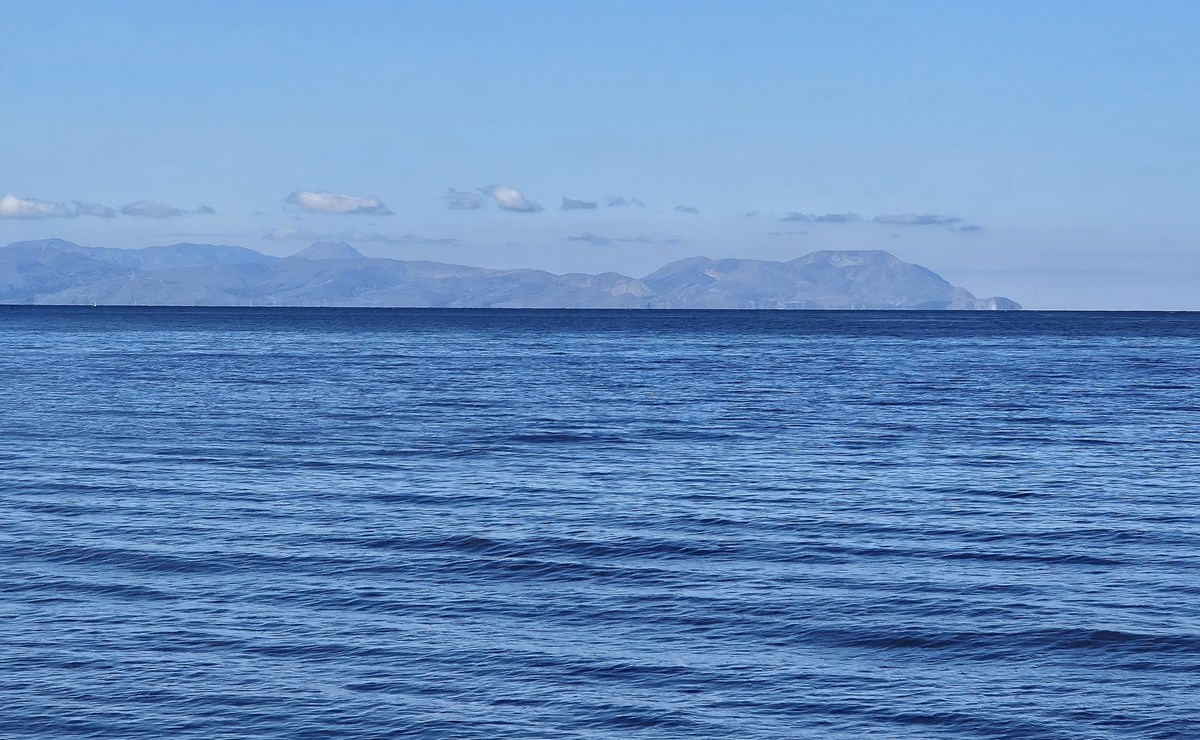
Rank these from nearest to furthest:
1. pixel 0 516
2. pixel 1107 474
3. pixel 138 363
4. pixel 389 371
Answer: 1. pixel 0 516
2. pixel 1107 474
3. pixel 389 371
4. pixel 138 363

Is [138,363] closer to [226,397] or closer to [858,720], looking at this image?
[226,397]

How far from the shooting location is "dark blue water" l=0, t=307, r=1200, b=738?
18203 millimetres

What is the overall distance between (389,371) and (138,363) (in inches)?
830

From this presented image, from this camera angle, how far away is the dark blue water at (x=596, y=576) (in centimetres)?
1820

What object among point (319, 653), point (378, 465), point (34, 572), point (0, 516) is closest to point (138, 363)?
point (378, 465)

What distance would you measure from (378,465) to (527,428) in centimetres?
1277

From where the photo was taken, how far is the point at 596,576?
25375mm

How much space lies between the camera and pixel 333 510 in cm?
3259

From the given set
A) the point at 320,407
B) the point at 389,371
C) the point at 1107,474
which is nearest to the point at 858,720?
the point at 1107,474

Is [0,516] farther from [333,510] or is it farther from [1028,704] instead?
[1028,704]

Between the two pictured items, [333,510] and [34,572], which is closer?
[34,572]

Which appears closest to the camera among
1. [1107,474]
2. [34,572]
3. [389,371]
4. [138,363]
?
[34,572]

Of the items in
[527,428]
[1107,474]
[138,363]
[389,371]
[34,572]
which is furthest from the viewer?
[138,363]

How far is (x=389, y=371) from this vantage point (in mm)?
96500
